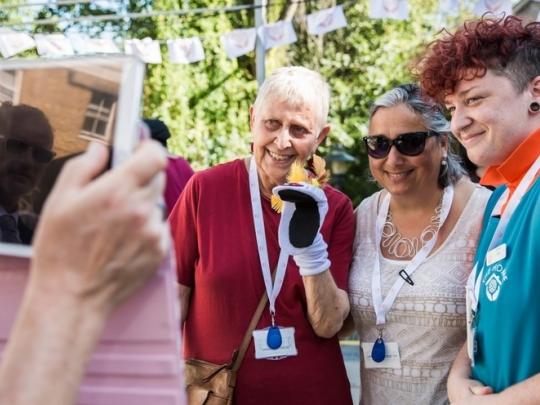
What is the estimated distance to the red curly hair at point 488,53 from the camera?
2006 millimetres

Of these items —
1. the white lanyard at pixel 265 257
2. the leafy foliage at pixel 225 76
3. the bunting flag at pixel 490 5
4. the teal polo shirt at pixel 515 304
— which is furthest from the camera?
the leafy foliage at pixel 225 76

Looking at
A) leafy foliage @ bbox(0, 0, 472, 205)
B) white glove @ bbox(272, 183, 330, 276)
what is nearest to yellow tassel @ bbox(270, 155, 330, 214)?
white glove @ bbox(272, 183, 330, 276)

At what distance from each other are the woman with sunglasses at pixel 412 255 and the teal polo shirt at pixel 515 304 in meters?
0.44

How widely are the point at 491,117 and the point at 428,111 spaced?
565 millimetres

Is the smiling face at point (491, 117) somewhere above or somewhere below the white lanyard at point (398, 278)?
above

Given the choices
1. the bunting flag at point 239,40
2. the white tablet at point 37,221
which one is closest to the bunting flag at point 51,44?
the bunting flag at point 239,40

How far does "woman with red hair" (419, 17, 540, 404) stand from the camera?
5.73ft

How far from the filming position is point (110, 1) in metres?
14.0

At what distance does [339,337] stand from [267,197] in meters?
0.60

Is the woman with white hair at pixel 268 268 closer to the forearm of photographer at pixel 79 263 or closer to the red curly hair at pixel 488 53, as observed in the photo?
the red curly hair at pixel 488 53

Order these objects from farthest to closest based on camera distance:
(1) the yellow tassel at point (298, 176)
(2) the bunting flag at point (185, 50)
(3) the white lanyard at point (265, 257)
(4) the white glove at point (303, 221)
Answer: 1. (2) the bunting flag at point (185, 50)
2. (3) the white lanyard at point (265, 257)
3. (1) the yellow tassel at point (298, 176)
4. (4) the white glove at point (303, 221)

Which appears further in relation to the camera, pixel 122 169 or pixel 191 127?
pixel 191 127

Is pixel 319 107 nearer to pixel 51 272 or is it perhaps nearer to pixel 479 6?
pixel 51 272

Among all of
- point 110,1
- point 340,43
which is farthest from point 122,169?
point 340,43
